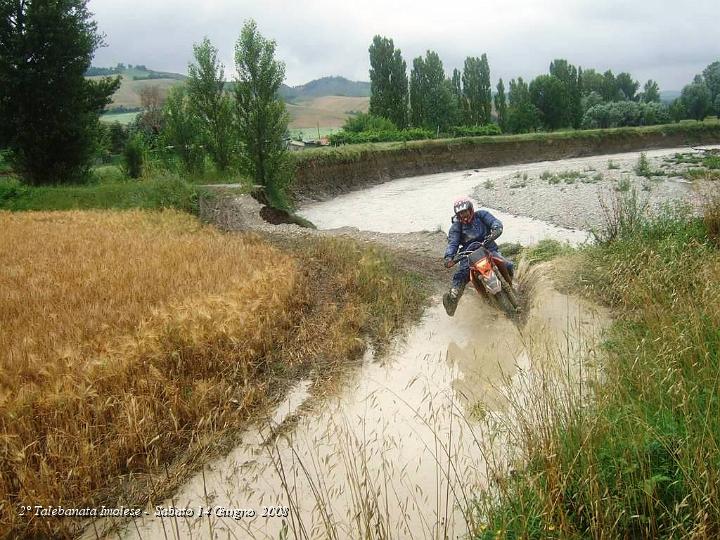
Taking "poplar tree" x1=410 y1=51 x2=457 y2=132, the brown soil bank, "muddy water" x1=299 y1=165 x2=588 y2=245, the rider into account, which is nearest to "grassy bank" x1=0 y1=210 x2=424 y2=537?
the rider

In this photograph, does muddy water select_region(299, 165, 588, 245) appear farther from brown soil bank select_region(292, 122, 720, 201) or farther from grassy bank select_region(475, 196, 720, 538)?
grassy bank select_region(475, 196, 720, 538)

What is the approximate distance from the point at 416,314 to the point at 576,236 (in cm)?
849

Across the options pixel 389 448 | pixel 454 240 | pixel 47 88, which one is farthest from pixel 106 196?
pixel 389 448

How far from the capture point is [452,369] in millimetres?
6215

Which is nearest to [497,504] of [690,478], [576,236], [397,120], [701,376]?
[690,478]

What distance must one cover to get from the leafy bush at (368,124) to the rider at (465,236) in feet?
131

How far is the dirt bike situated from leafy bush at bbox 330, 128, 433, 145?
1425 inches

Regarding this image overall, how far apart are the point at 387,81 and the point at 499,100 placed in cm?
1654

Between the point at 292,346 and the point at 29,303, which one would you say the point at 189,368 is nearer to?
the point at 292,346

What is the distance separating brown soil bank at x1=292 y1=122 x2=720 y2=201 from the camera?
32.6m

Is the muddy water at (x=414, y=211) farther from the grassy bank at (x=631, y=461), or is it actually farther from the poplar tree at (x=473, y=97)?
the poplar tree at (x=473, y=97)

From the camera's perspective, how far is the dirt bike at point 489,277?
7.48 meters

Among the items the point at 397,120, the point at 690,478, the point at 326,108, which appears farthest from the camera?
the point at 326,108

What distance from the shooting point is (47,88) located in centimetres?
2166
